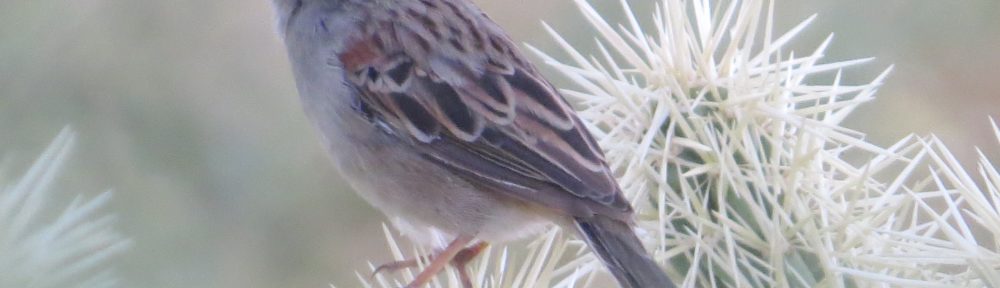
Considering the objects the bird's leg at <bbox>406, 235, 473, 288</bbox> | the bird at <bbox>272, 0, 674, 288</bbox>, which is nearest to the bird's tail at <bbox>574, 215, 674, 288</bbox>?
the bird at <bbox>272, 0, 674, 288</bbox>

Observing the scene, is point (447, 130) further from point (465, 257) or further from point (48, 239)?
point (48, 239)

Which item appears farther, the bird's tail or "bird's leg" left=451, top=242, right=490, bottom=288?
"bird's leg" left=451, top=242, right=490, bottom=288

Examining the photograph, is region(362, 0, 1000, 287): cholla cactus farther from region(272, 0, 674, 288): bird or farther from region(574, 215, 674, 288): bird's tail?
region(272, 0, 674, 288): bird

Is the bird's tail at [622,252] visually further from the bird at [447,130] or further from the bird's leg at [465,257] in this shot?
the bird's leg at [465,257]

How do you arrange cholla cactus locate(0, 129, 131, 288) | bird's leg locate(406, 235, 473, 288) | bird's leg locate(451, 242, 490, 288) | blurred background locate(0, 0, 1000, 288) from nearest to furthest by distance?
1. cholla cactus locate(0, 129, 131, 288)
2. bird's leg locate(406, 235, 473, 288)
3. bird's leg locate(451, 242, 490, 288)
4. blurred background locate(0, 0, 1000, 288)

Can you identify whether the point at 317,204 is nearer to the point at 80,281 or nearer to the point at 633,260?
the point at 633,260

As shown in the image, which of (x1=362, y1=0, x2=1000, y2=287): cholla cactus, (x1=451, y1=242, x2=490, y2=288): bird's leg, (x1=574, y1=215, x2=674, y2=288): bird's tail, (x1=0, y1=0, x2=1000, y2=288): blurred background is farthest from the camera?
(x1=0, y1=0, x2=1000, y2=288): blurred background

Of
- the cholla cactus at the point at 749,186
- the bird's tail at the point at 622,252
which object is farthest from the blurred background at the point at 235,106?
the cholla cactus at the point at 749,186
